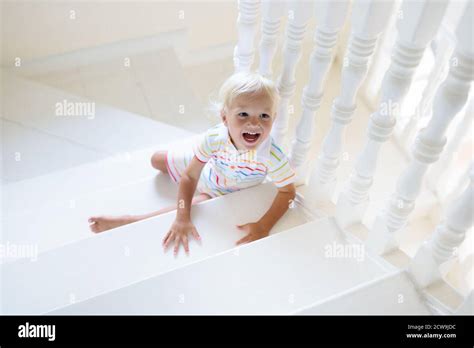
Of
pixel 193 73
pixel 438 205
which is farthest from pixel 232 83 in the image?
pixel 438 205

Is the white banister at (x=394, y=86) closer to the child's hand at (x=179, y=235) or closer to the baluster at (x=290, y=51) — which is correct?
the baluster at (x=290, y=51)

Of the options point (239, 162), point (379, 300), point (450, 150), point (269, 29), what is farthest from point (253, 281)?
point (450, 150)

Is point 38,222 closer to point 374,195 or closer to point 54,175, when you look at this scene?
point 54,175

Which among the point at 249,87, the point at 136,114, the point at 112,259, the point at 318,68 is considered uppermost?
the point at 318,68

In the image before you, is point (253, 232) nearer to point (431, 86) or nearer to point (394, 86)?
point (394, 86)

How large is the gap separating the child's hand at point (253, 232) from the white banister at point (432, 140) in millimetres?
302

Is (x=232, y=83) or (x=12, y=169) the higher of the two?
(x=232, y=83)

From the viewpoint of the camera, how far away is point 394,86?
1.09m

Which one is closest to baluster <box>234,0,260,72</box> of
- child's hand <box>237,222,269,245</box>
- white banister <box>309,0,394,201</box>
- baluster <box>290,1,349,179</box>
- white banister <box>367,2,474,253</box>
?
baluster <box>290,1,349,179</box>

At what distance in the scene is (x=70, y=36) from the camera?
2652mm

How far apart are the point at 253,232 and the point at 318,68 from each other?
0.50 meters

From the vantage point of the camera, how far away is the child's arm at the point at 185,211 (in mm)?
1462

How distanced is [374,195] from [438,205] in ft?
1.32

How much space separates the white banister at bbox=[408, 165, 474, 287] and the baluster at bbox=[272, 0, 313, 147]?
22.6 inches
